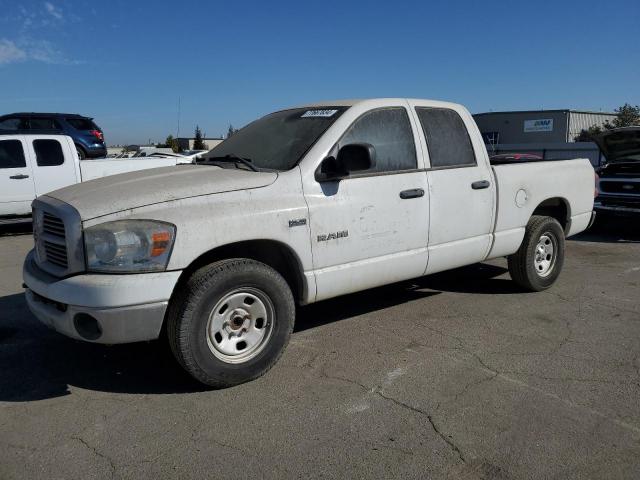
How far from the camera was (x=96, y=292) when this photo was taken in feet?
10.9

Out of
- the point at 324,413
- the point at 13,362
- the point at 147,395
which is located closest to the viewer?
the point at 324,413

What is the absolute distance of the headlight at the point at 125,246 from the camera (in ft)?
11.2

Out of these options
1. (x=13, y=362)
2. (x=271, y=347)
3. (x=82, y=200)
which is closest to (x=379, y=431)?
(x=271, y=347)

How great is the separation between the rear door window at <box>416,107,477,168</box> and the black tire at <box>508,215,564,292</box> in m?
1.17

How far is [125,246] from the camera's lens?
3400 millimetres

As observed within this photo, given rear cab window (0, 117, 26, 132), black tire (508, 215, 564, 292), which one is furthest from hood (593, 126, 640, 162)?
rear cab window (0, 117, 26, 132)

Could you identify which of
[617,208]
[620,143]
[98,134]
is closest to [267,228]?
[617,208]

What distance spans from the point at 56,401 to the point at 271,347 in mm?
1393

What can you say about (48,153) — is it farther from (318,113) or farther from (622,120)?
(622,120)

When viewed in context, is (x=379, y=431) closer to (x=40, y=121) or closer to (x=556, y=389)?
(x=556, y=389)

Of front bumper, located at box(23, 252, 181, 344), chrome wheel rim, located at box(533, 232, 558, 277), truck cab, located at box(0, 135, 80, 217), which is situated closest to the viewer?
front bumper, located at box(23, 252, 181, 344)

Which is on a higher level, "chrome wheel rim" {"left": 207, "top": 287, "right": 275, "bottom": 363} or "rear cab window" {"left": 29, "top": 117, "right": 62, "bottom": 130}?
"rear cab window" {"left": 29, "top": 117, "right": 62, "bottom": 130}

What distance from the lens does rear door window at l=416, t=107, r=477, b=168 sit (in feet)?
16.2

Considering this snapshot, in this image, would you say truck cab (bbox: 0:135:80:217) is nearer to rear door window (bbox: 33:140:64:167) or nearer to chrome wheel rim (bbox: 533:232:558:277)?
rear door window (bbox: 33:140:64:167)
